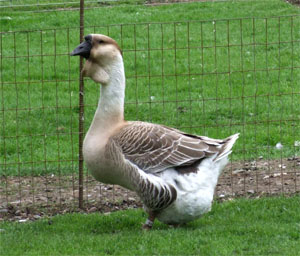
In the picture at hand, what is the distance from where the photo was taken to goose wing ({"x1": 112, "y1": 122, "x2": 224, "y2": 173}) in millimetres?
6605

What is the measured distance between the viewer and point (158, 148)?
6.69m

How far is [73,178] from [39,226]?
148cm

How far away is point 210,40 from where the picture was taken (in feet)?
46.2

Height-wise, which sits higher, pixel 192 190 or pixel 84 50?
pixel 84 50

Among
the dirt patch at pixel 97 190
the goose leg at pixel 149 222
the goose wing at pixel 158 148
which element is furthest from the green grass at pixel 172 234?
the goose wing at pixel 158 148

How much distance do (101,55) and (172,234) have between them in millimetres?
1835

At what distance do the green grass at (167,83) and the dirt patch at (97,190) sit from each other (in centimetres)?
24

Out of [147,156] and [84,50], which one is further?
[84,50]

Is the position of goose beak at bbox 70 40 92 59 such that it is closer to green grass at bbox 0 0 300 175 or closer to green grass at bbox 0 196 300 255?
green grass at bbox 0 0 300 175

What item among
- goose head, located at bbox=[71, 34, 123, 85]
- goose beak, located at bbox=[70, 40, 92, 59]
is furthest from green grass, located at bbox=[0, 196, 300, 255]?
goose beak, located at bbox=[70, 40, 92, 59]

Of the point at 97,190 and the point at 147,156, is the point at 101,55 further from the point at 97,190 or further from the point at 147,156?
the point at 97,190

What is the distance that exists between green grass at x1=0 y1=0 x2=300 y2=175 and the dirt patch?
9.6 inches

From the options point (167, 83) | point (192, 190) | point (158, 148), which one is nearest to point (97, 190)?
point (158, 148)

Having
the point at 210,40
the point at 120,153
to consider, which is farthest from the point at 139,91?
the point at 120,153
